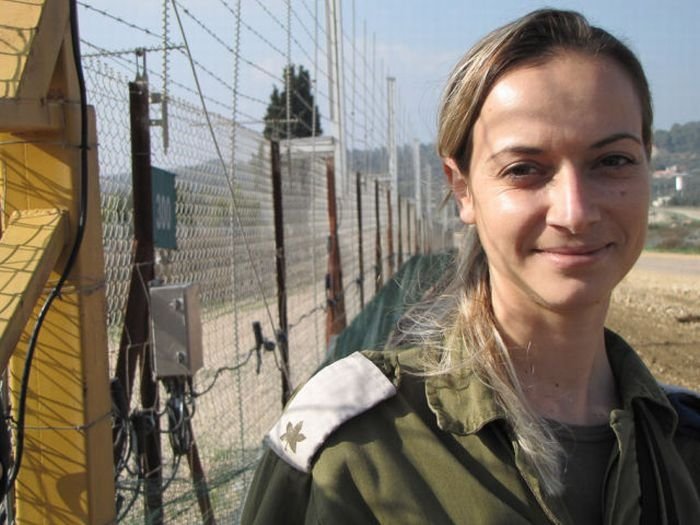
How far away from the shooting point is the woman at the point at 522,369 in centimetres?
128

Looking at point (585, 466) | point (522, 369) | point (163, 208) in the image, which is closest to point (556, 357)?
point (522, 369)

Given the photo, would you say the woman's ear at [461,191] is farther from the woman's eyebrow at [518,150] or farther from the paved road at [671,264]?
the paved road at [671,264]

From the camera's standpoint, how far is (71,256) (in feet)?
5.38

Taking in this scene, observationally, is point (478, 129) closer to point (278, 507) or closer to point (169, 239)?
point (278, 507)

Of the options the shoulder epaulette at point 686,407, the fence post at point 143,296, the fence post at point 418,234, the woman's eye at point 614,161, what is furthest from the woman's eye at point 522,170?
the fence post at point 418,234

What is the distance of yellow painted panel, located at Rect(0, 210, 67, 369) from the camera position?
1450 millimetres

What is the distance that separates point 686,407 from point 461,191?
59cm

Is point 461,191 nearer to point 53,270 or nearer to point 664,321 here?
point 53,270

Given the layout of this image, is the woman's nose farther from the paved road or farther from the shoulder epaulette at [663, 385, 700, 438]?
the paved road

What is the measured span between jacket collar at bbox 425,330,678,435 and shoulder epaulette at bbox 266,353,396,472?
A: 0.09 metres

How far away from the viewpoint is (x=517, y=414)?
1.39 m

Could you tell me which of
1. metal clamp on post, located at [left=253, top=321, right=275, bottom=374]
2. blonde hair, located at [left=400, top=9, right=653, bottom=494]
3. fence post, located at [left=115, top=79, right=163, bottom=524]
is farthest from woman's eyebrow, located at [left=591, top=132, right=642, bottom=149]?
metal clamp on post, located at [left=253, top=321, right=275, bottom=374]

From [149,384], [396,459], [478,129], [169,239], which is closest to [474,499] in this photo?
[396,459]

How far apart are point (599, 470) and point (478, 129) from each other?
627mm
